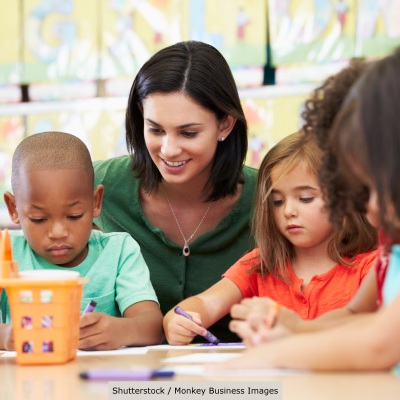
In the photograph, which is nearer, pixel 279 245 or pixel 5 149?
pixel 279 245

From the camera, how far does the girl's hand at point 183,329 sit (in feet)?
4.89

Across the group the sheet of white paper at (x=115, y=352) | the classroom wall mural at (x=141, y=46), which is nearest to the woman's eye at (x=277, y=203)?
A: the sheet of white paper at (x=115, y=352)

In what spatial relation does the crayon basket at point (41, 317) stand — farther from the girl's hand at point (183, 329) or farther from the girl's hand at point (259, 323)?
the girl's hand at point (183, 329)

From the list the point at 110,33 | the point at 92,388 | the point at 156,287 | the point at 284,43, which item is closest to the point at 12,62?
the point at 110,33

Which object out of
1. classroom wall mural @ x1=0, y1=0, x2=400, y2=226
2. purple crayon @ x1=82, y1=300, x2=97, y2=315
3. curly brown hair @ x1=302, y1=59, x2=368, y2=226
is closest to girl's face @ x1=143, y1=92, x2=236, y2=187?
purple crayon @ x1=82, y1=300, x2=97, y2=315

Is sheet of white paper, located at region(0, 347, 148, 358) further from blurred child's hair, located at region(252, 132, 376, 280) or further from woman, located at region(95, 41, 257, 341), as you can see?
woman, located at region(95, 41, 257, 341)

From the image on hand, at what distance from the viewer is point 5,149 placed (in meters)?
3.37

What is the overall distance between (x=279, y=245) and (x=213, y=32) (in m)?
1.66

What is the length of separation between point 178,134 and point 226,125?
0.63ft

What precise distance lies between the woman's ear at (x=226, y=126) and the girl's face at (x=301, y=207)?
0.99 feet

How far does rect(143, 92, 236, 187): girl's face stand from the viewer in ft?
6.08

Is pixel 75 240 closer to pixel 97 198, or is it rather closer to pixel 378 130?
pixel 97 198

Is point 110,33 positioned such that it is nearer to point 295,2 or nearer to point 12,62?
point 12,62

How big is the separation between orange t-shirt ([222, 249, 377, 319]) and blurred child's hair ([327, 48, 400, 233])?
0.84m
